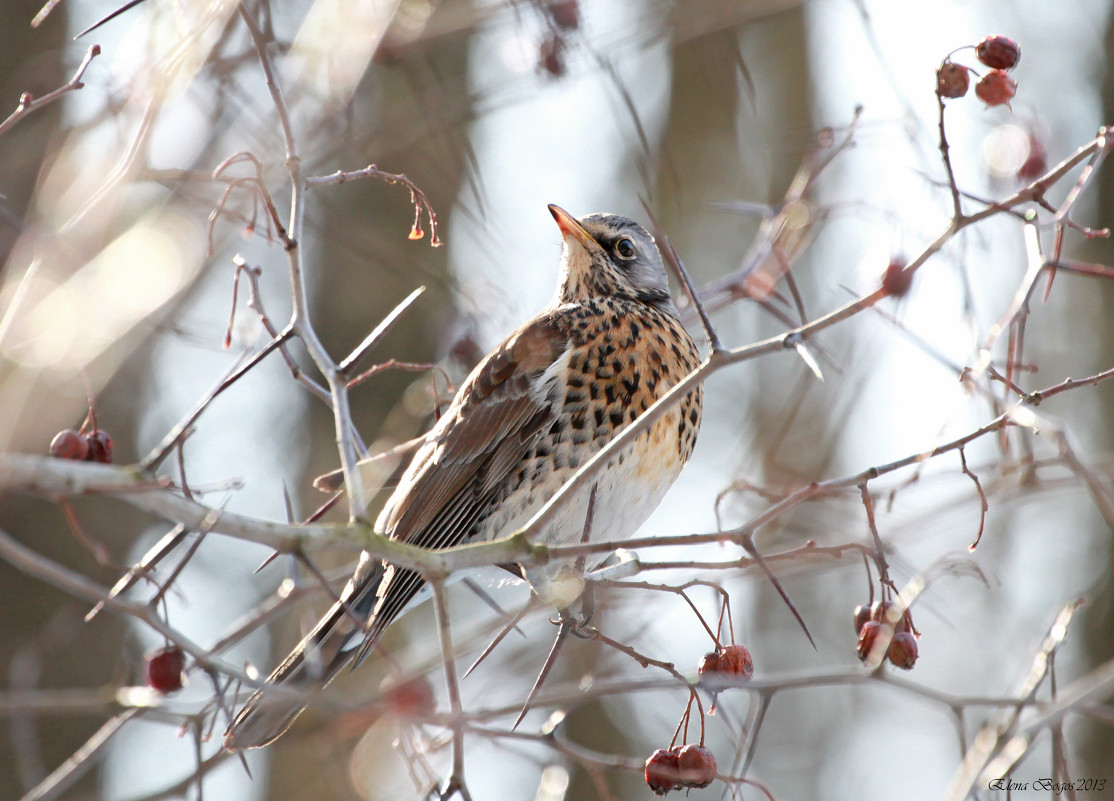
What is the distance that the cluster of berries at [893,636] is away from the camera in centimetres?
266

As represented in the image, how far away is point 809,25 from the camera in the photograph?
846cm

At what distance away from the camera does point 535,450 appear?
12.6 feet

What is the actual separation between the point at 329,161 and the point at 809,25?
5976 mm

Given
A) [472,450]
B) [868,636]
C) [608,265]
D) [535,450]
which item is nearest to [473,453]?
[472,450]

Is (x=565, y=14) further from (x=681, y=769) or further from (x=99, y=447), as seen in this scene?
(x=681, y=769)

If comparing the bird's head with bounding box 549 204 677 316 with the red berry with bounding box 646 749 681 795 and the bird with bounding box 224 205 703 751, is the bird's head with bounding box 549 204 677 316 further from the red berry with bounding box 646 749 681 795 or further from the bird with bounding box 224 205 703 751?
the red berry with bounding box 646 749 681 795

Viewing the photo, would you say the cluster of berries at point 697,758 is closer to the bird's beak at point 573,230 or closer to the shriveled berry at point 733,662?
the shriveled berry at point 733,662

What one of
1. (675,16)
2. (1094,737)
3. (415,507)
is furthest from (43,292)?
(1094,737)

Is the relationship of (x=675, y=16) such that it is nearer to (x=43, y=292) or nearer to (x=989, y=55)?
(x=989, y=55)

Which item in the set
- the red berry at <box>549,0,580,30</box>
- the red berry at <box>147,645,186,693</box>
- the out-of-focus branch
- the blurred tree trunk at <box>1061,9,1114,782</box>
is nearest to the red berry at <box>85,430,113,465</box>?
the red berry at <box>147,645,186,693</box>

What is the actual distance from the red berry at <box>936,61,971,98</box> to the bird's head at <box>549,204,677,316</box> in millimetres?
1767

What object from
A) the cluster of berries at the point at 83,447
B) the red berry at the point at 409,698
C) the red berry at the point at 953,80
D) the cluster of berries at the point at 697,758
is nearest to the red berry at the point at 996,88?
the red berry at the point at 953,80

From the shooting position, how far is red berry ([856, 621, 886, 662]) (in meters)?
2.65

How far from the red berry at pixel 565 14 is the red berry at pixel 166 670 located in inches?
88.7
